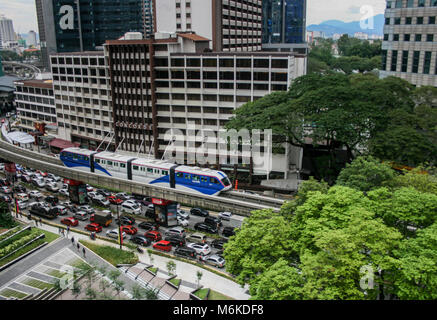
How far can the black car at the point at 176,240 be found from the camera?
38250 mm

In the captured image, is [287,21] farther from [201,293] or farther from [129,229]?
[201,293]

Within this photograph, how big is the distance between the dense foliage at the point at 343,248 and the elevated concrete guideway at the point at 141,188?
10192mm

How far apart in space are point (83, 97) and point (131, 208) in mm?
32715

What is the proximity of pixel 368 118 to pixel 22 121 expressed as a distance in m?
82.5

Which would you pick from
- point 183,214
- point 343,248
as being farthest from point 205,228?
point 343,248

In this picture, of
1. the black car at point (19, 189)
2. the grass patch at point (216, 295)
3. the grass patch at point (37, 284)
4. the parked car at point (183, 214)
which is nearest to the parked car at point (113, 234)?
the parked car at point (183, 214)

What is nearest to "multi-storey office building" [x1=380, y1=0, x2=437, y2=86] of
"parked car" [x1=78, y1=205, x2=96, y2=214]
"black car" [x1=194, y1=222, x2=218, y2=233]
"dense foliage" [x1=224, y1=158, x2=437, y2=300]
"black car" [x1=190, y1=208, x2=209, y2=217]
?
"dense foliage" [x1=224, y1=158, x2=437, y2=300]

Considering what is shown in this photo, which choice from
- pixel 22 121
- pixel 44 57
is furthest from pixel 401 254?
pixel 44 57

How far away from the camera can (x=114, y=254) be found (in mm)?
35750

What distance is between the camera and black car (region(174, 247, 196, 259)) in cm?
3603

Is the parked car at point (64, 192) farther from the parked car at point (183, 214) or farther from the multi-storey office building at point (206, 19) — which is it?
the multi-storey office building at point (206, 19)

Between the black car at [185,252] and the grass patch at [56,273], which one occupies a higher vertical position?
the grass patch at [56,273]

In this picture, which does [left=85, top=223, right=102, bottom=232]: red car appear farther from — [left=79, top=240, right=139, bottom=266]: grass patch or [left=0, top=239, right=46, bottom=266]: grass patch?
[left=0, top=239, right=46, bottom=266]: grass patch

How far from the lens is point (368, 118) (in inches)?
1604
